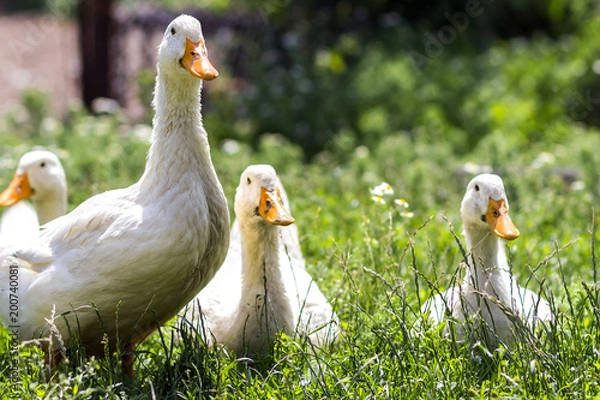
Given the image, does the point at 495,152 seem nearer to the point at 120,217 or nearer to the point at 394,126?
the point at 394,126

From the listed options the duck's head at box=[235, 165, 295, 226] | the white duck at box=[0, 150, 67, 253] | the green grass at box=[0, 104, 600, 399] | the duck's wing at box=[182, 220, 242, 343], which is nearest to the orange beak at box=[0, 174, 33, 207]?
the white duck at box=[0, 150, 67, 253]

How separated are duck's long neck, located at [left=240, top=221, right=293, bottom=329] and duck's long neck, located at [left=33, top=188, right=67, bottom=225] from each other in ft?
5.01

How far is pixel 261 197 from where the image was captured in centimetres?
377

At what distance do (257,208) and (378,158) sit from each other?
11.9ft

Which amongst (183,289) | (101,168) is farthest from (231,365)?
(101,168)

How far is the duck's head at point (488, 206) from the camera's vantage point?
12.0 ft

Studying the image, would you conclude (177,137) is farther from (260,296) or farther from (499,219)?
(499,219)

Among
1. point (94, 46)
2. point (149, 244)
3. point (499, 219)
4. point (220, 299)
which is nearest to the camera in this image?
point (149, 244)

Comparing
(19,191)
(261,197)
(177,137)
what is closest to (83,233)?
(177,137)

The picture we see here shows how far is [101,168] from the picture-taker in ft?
21.0

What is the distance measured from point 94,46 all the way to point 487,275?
7.02 metres

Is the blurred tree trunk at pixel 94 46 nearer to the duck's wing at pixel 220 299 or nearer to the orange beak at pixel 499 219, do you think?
the duck's wing at pixel 220 299

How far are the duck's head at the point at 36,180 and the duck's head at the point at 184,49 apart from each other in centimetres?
181

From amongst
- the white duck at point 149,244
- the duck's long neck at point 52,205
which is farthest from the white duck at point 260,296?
→ the duck's long neck at point 52,205
